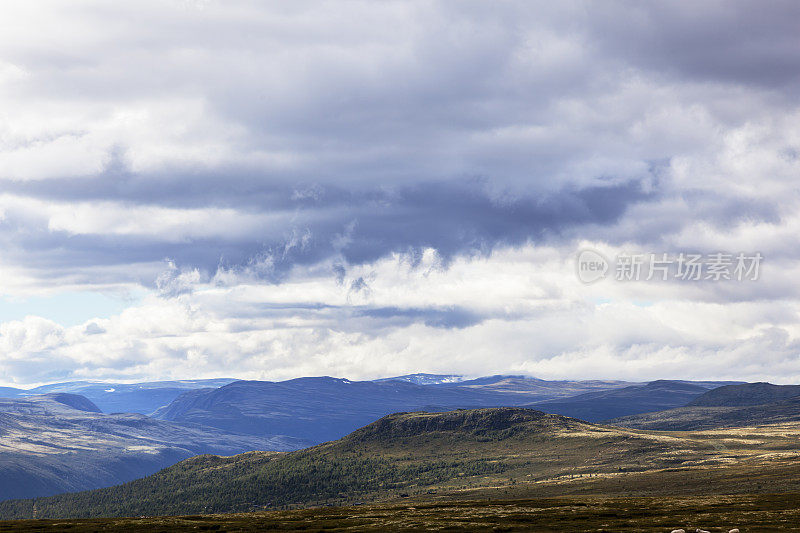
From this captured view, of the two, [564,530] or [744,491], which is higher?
[564,530]

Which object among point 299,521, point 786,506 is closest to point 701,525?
point 786,506

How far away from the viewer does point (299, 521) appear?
416ft

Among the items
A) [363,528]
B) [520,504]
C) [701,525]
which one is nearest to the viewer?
[701,525]

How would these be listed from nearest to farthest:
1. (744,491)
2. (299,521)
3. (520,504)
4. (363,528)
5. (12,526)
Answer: (363,528), (12,526), (299,521), (520,504), (744,491)

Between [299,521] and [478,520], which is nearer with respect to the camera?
[478,520]

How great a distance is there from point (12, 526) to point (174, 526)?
91.9ft

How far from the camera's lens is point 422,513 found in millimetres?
134375

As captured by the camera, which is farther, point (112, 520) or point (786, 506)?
point (112, 520)

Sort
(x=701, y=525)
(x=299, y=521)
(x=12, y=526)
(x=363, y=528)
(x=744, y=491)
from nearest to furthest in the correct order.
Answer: (x=701, y=525) → (x=363, y=528) → (x=12, y=526) → (x=299, y=521) → (x=744, y=491)

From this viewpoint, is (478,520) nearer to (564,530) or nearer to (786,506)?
(564,530)

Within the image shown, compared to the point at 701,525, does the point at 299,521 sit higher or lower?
lower

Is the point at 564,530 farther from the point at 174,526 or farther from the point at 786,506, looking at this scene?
the point at 174,526

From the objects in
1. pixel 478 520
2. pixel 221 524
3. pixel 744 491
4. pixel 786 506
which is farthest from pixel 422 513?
pixel 744 491

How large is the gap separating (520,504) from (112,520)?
82.4m
